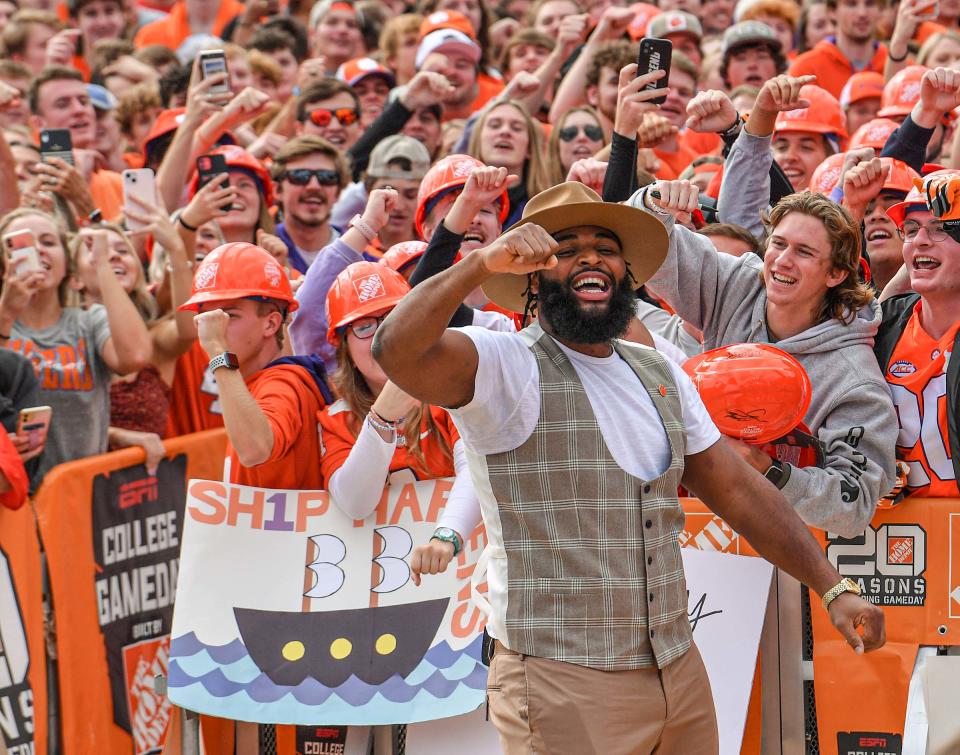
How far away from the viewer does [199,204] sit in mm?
7457

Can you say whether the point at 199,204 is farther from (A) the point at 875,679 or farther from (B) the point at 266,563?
(A) the point at 875,679

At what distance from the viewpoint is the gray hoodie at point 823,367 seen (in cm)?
490

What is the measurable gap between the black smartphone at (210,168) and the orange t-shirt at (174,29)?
5.42m

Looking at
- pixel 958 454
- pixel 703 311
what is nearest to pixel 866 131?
pixel 703 311

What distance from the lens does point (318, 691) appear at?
5.46 metres

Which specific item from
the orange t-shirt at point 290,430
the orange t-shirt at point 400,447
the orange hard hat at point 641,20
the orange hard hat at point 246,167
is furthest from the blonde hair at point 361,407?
the orange hard hat at point 641,20

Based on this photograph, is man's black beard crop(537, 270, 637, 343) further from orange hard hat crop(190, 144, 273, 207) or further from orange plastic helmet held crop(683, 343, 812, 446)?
orange hard hat crop(190, 144, 273, 207)

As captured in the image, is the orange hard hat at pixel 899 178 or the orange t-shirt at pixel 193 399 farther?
the orange t-shirt at pixel 193 399

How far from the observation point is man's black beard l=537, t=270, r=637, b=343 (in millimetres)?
3863

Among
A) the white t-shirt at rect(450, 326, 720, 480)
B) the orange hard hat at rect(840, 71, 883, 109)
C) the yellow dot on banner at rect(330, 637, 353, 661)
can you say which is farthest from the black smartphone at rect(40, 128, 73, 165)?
the white t-shirt at rect(450, 326, 720, 480)

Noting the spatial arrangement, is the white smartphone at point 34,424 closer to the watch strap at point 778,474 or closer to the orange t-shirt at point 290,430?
the orange t-shirt at point 290,430

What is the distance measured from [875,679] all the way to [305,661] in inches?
83.4

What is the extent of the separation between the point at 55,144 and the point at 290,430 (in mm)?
3793

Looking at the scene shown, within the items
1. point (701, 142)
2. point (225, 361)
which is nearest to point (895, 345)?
point (225, 361)
